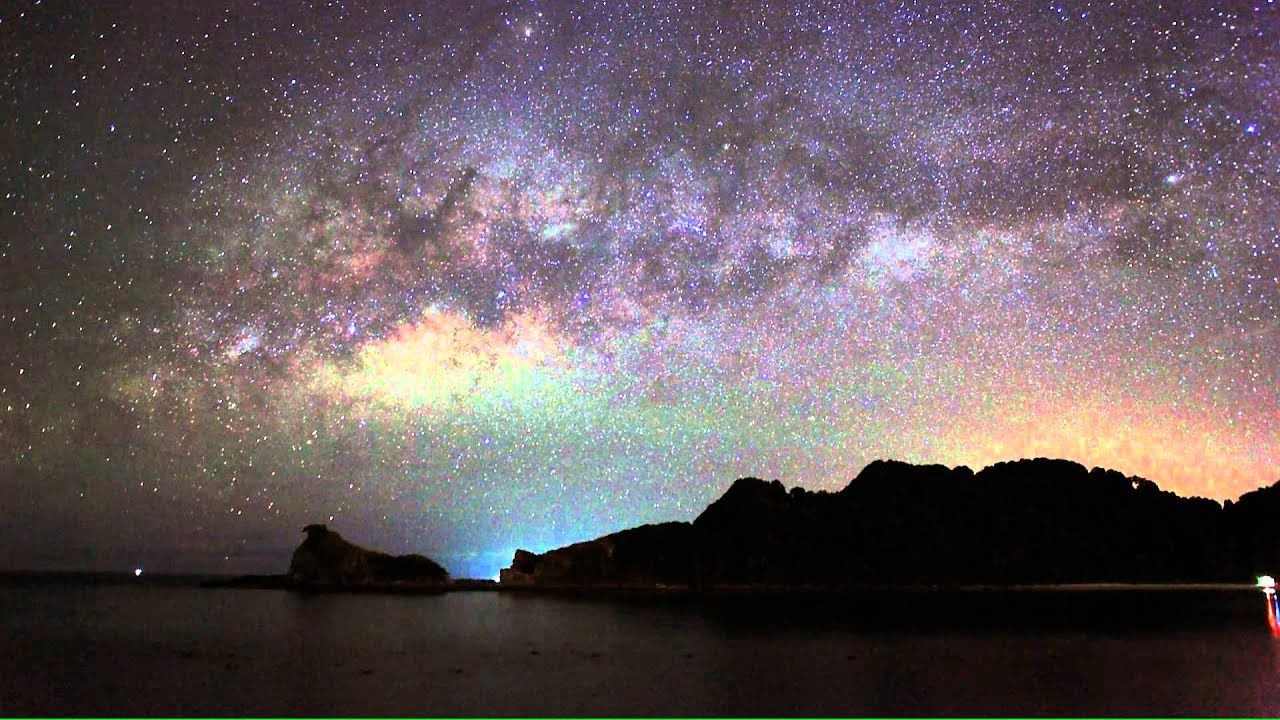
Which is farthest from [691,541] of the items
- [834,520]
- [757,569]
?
[834,520]

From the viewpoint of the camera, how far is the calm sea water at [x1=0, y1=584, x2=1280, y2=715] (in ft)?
84.7

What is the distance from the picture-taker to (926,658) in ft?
121

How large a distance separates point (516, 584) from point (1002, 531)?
3849 inches

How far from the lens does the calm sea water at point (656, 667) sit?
25812 mm

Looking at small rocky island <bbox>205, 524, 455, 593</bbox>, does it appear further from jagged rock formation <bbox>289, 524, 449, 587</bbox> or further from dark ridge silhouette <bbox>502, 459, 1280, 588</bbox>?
dark ridge silhouette <bbox>502, 459, 1280, 588</bbox>

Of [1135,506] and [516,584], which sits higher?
[1135,506]

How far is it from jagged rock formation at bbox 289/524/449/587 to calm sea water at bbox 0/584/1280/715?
94.6 m

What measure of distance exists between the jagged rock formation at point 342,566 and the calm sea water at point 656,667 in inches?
3723

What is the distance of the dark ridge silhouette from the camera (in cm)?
15588

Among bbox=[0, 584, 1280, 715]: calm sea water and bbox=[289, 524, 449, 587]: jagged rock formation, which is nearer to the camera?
bbox=[0, 584, 1280, 715]: calm sea water

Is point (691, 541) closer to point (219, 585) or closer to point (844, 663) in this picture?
point (219, 585)

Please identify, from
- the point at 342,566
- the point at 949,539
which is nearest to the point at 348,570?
the point at 342,566

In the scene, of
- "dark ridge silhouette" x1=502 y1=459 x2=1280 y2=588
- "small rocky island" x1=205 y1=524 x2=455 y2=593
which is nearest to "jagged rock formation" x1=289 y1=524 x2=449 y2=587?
"small rocky island" x1=205 y1=524 x2=455 y2=593

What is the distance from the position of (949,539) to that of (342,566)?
390ft
